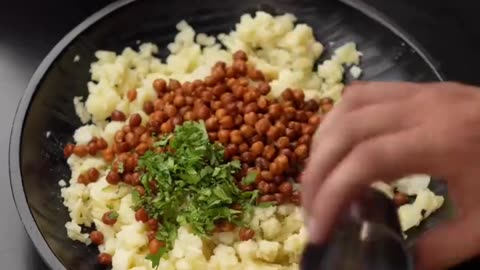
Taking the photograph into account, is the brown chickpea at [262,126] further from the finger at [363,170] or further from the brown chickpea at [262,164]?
the finger at [363,170]

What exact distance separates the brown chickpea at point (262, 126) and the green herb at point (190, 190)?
0.26 ft

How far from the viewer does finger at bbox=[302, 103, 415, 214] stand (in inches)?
29.6

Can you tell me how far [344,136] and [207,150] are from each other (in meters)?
0.50

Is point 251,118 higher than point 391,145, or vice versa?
point 391,145

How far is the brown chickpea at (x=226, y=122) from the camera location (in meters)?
1.29

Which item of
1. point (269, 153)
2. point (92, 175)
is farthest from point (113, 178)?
point (269, 153)

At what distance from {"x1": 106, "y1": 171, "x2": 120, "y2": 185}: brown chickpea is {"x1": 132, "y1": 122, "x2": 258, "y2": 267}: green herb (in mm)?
38

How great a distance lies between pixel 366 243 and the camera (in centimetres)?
83

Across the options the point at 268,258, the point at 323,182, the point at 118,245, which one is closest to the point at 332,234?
the point at 323,182

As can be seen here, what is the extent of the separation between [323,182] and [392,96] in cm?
14

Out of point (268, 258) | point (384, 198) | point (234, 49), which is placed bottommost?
point (268, 258)

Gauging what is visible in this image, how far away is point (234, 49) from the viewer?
1417mm

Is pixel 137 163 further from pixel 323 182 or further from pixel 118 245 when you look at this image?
pixel 323 182

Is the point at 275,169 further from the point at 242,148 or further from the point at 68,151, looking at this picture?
the point at 68,151
